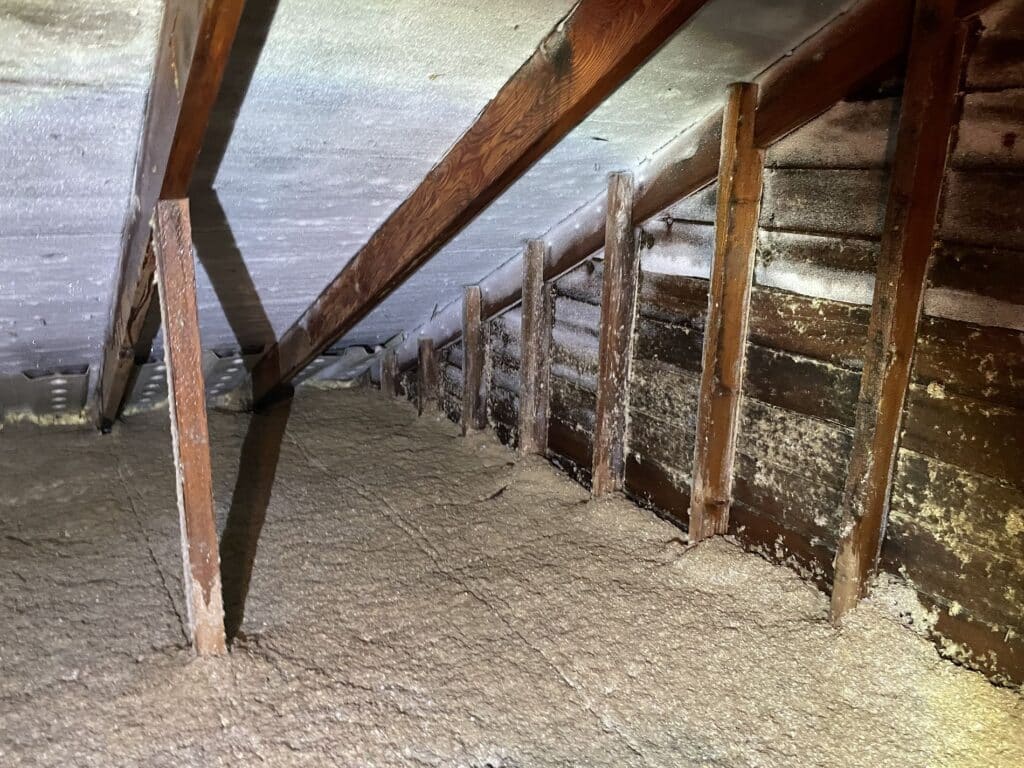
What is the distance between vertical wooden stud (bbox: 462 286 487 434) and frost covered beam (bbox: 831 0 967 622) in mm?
1789

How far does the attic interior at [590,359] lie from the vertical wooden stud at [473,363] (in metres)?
0.57

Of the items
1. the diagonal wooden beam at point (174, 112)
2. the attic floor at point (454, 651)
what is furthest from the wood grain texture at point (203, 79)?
the attic floor at point (454, 651)

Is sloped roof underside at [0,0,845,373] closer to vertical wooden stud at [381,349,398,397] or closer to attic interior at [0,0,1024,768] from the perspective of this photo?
attic interior at [0,0,1024,768]

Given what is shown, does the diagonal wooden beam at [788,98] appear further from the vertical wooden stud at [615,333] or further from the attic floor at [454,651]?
the attic floor at [454,651]

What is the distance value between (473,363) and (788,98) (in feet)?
5.90

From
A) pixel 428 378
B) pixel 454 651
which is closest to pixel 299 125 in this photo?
pixel 454 651

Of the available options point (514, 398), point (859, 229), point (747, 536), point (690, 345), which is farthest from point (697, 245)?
point (514, 398)

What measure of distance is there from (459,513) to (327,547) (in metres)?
0.47

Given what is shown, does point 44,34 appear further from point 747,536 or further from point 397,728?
point 747,536

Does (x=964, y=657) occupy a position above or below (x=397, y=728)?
above

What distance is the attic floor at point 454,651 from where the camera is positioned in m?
1.54

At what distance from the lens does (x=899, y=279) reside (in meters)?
1.58

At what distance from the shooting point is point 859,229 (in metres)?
1.73

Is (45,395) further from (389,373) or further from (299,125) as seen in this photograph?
(299,125)
